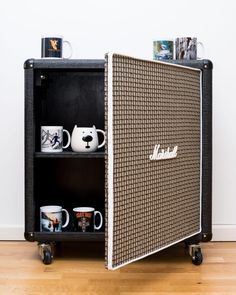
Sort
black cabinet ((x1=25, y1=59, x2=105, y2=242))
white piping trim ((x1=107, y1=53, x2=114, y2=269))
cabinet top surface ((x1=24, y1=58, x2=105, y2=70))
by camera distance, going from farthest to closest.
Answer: black cabinet ((x1=25, y1=59, x2=105, y2=242))
cabinet top surface ((x1=24, y1=58, x2=105, y2=70))
white piping trim ((x1=107, y1=53, x2=114, y2=269))

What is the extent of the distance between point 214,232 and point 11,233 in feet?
2.37

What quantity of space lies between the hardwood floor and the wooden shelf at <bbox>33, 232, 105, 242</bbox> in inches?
3.2

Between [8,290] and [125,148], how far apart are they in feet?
1.56

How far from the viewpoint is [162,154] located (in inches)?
58.4

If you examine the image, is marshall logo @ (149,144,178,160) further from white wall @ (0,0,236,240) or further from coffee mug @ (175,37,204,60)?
white wall @ (0,0,236,240)

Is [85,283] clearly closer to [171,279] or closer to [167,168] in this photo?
[171,279]

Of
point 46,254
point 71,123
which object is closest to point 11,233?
point 46,254

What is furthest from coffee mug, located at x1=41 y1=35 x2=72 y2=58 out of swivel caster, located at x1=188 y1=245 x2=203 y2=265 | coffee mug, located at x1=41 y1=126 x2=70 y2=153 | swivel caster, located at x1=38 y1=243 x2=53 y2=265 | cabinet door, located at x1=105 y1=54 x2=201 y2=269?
swivel caster, located at x1=188 y1=245 x2=203 y2=265

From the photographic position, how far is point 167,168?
151cm

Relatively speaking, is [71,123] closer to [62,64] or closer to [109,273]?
[62,64]

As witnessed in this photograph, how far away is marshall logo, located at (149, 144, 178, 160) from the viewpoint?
57.4 inches

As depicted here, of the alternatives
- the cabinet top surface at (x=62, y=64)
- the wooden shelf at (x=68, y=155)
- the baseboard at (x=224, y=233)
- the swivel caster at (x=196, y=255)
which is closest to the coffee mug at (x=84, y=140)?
the wooden shelf at (x=68, y=155)

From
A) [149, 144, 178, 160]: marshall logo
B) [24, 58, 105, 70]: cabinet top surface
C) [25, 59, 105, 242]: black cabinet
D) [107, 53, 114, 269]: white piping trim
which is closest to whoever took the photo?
[107, 53, 114, 269]: white piping trim

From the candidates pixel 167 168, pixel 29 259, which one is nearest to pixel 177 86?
pixel 167 168
